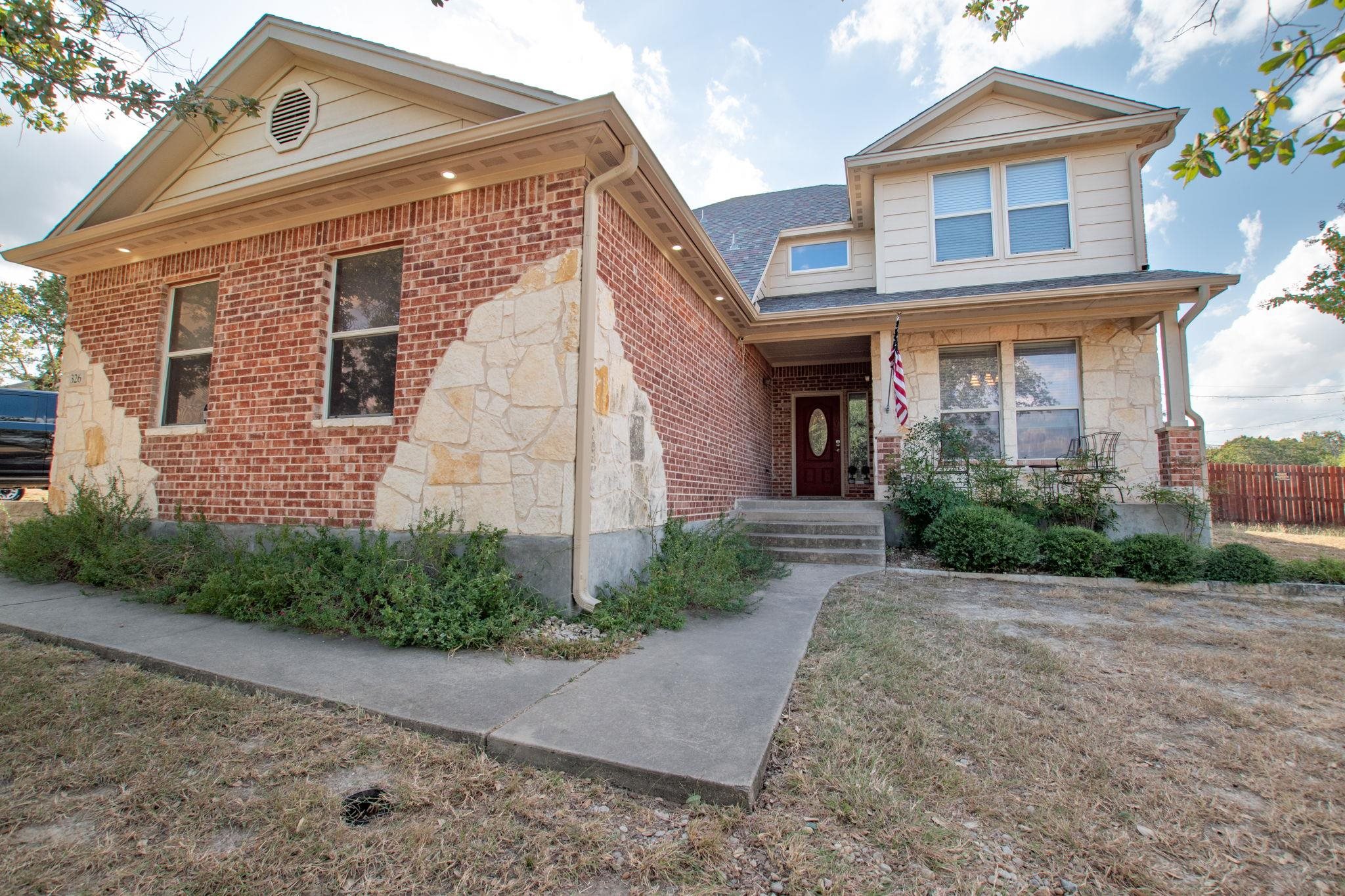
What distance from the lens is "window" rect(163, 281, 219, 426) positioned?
5746 mm

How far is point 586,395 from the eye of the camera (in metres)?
4.10

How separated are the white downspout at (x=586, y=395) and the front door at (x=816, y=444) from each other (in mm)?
7649

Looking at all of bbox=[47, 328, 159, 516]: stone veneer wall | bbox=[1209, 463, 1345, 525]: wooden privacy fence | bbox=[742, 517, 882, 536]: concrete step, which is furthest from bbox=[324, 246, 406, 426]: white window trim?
bbox=[1209, 463, 1345, 525]: wooden privacy fence

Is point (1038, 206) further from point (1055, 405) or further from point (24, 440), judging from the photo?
point (24, 440)

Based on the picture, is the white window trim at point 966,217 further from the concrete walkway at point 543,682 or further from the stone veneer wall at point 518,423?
the concrete walkway at point 543,682

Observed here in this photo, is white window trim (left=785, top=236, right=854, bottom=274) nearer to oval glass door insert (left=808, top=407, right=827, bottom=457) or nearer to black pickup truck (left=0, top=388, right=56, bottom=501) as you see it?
oval glass door insert (left=808, top=407, right=827, bottom=457)

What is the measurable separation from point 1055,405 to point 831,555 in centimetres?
409

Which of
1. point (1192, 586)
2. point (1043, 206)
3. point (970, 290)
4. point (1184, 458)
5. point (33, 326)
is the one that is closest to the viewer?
point (1192, 586)

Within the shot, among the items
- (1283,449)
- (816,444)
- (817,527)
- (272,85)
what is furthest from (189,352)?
(1283,449)

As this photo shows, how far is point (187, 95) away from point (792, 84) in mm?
5466

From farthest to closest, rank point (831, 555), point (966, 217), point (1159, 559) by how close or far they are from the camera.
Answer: point (966, 217) → point (831, 555) → point (1159, 559)

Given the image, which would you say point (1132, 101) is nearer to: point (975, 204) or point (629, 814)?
point (975, 204)

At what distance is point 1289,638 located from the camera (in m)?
3.94

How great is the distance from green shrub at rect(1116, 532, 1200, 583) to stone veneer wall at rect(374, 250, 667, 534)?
5.22 meters
